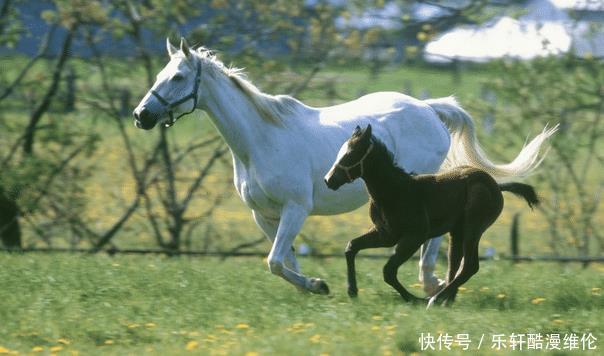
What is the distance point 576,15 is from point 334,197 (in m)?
6.12

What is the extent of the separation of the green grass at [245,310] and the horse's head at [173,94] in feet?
4.49

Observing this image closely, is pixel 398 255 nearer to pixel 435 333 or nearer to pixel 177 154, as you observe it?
pixel 435 333

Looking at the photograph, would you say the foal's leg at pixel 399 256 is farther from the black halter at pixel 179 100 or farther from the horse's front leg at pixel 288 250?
the black halter at pixel 179 100

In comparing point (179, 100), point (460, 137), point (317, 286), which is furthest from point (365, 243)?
point (460, 137)

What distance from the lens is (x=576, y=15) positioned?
566 inches

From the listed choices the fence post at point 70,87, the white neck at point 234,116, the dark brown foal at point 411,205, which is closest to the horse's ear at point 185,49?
the white neck at point 234,116

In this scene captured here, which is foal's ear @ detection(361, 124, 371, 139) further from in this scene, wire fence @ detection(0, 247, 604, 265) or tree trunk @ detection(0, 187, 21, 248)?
tree trunk @ detection(0, 187, 21, 248)

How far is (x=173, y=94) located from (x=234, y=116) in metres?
0.55

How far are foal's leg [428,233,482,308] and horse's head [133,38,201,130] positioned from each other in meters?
2.38

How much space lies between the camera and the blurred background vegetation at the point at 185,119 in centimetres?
1410

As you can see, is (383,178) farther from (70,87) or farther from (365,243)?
(70,87)

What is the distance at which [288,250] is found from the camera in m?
9.15

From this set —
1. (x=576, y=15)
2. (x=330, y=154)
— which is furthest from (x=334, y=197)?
(x=576, y=15)

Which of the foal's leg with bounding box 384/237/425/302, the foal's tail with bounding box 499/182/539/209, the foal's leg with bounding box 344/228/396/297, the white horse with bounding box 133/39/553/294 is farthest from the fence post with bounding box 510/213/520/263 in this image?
the foal's leg with bounding box 384/237/425/302
